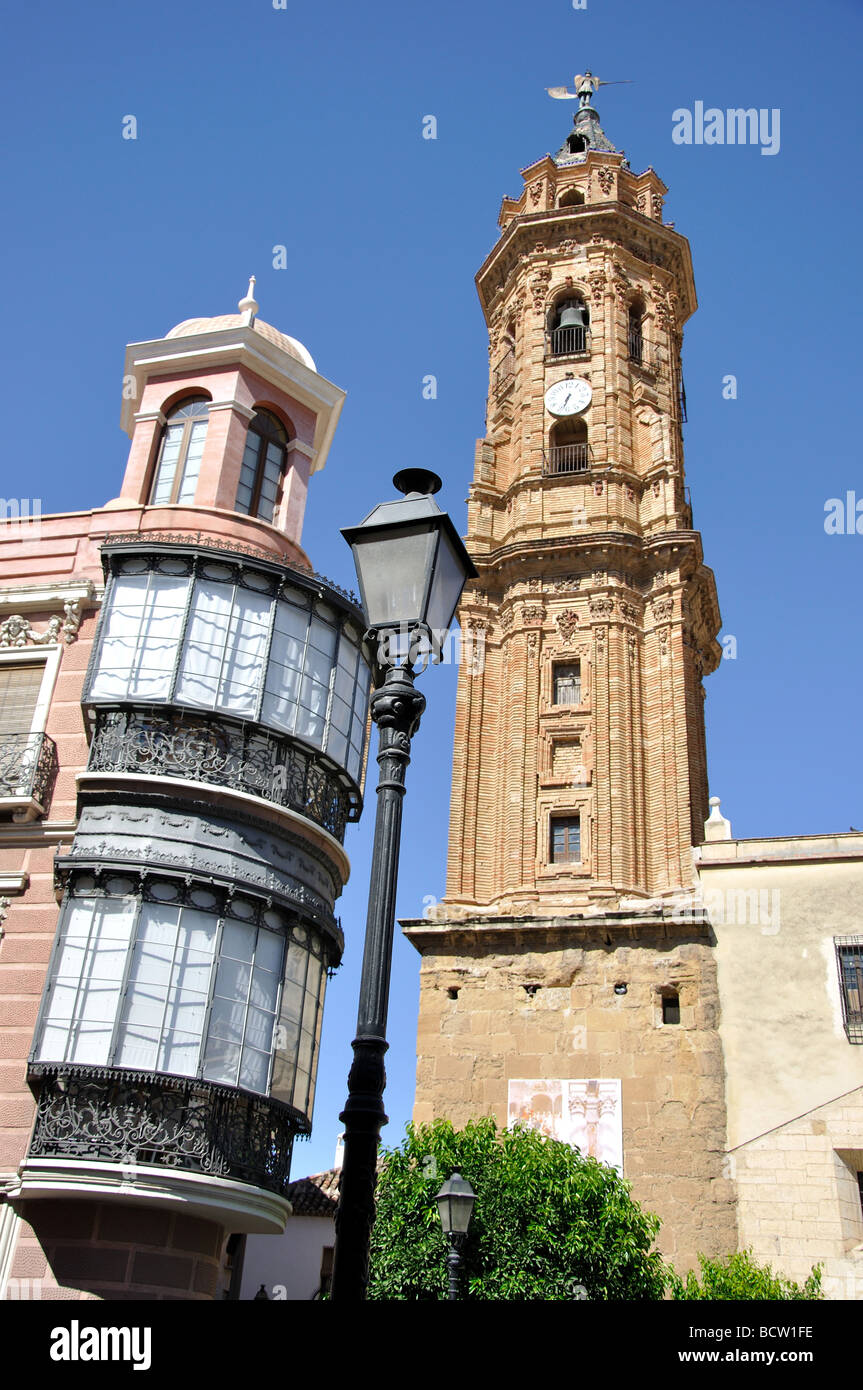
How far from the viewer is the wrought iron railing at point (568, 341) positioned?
35875mm

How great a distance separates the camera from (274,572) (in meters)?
16.3

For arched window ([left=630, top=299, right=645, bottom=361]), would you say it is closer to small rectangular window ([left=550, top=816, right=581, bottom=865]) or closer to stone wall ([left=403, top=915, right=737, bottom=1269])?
small rectangular window ([left=550, top=816, right=581, bottom=865])

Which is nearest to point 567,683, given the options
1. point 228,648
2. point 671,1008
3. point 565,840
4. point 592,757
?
point 592,757

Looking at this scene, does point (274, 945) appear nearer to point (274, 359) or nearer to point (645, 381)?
point (274, 359)

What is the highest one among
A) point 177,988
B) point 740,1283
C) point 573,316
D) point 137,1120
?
point 573,316

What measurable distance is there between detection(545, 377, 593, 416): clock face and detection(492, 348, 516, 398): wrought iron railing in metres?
1.96

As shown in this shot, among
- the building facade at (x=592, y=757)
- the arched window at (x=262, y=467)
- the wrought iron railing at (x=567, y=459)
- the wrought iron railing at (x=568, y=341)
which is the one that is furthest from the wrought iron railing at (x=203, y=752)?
the wrought iron railing at (x=568, y=341)

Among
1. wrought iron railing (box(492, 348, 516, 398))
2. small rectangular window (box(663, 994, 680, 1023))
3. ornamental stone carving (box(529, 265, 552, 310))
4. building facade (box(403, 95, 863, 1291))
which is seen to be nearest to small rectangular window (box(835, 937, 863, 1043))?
building facade (box(403, 95, 863, 1291))

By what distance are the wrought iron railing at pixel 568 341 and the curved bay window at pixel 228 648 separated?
71.0 ft

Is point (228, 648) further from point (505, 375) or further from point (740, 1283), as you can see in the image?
point (505, 375)

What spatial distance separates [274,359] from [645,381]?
19.2m

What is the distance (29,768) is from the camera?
15.0 metres

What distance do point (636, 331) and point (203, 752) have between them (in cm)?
2636

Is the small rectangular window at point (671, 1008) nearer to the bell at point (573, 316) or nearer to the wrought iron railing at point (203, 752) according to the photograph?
the wrought iron railing at point (203, 752)
